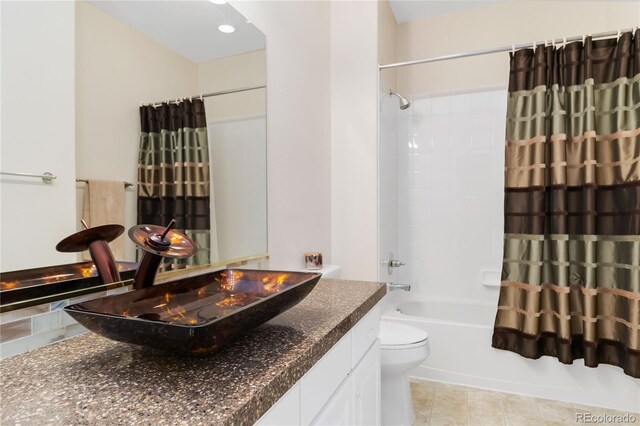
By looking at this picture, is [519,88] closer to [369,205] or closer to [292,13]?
[369,205]

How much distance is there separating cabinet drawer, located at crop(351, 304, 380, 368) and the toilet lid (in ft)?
1.84

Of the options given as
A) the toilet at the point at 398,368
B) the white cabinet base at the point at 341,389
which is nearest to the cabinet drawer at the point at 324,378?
the white cabinet base at the point at 341,389

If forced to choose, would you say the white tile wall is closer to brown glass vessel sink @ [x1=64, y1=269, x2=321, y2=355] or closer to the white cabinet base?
the white cabinet base

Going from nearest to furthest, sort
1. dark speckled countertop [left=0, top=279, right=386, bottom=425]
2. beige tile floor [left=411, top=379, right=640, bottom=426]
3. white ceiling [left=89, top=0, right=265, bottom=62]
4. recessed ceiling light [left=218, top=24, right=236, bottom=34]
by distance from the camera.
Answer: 1. dark speckled countertop [left=0, top=279, right=386, bottom=425]
2. white ceiling [left=89, top=0, right=265, bottom=62]
3. recessed ceiling light [left=218, top=24, right=236, bottom=34]
4. beige tile floor [left=411, top=379, right=640, bottom=426]

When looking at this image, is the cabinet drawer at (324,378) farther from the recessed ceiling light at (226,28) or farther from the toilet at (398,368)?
the recessed ceiling light at (226,28)

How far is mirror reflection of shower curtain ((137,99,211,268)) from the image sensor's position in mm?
1060

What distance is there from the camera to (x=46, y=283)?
0.81 meters

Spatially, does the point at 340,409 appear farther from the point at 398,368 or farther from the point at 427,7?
the point at 427,7

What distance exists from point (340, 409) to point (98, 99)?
103 cm

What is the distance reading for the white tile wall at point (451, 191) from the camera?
2873 mm

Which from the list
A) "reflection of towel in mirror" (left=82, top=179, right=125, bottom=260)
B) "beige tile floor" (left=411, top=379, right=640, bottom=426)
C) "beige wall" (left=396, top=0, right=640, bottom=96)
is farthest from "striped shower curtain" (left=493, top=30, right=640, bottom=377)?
"reflection of towel in mirror" (left=82, top=179, right=125, bottom=260)

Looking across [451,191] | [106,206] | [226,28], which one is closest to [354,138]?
[451,191]

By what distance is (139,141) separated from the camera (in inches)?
40.6

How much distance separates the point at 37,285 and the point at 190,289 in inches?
13.2
